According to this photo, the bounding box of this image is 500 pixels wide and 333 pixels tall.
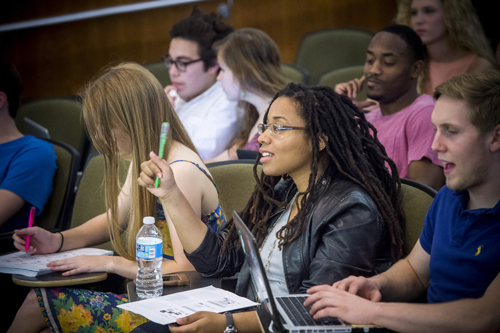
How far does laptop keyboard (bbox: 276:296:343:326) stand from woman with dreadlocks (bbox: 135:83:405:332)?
13 cm

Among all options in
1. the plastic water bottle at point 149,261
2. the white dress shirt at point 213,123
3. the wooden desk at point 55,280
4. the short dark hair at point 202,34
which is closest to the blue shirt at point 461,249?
the plastic water bottle at point 149,261

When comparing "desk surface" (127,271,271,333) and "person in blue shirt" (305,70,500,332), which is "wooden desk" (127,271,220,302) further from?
"person in blue shirt" (305,70,500,332)

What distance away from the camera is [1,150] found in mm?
2289

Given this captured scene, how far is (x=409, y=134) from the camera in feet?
7.04

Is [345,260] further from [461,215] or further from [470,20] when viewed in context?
[470,20]

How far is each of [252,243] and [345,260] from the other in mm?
334

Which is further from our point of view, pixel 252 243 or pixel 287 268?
pixel 287 268

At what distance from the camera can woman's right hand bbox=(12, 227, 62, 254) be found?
175cm

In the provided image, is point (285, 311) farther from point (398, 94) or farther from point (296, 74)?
point (296, 74)

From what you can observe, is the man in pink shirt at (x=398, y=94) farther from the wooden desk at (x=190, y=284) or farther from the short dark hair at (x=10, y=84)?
the short dark hair at (x=10, y=84)

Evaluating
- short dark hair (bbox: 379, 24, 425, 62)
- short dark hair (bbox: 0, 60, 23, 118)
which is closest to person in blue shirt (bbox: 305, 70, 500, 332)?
short dark hair (bbox: 379, 24, 425, 62)

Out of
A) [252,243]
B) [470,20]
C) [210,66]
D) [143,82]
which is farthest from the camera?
[210,66]

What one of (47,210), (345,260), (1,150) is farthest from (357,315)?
(1,150)

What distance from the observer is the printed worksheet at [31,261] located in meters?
1.55
